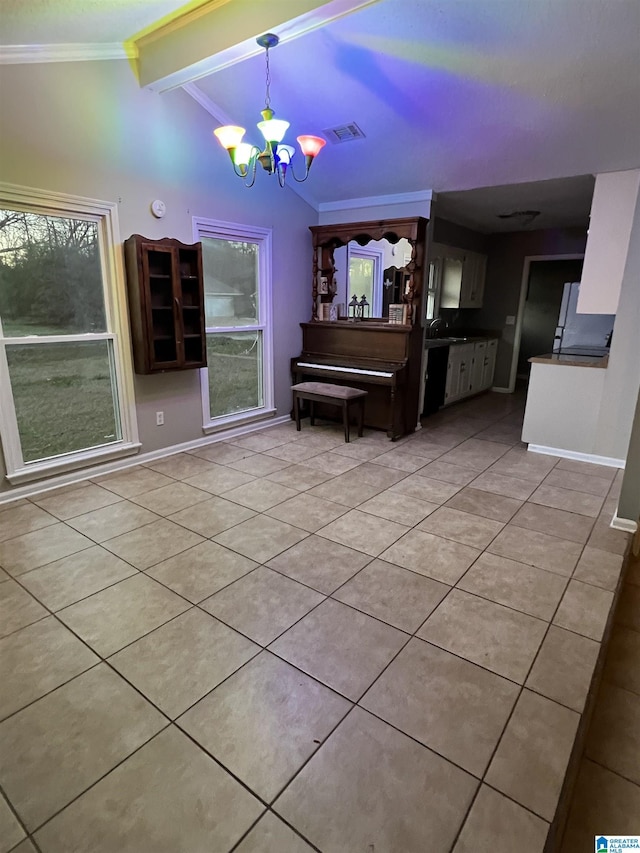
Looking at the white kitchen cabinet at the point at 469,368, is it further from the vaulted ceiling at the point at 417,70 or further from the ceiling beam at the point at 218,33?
the ceiling beam at the point at 218,33

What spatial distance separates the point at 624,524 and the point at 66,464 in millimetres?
3785

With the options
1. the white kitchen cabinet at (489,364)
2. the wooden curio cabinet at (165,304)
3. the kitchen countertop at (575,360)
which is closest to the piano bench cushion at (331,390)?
the wooden curio cabinet at (165,304)

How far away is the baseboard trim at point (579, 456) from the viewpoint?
392 cm

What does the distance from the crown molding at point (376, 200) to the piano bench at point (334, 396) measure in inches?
74.9

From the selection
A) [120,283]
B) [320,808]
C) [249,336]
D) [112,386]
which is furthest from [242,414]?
[320,808]

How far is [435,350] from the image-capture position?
5.38 metres

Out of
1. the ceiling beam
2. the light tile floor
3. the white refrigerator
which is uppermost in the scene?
the ceiling beam

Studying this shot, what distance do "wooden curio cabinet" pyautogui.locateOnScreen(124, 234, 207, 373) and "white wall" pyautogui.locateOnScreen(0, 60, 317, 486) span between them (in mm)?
200

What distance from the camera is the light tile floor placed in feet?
4.09

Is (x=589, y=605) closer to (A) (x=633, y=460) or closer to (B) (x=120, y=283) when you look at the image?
(A) (x=633, y=460)

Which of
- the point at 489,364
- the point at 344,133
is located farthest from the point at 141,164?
the point at 489,364

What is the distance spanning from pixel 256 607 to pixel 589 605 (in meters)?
1.52

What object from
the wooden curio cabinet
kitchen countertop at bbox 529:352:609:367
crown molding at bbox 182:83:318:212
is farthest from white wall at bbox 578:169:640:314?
the wooden curio cabinet

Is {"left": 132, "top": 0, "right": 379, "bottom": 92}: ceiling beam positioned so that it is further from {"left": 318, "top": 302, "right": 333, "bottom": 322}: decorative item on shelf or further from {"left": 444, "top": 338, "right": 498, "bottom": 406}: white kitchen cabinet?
{"left": 444, "top": 338, "right": 498, "bottom": 406}: white kitchen cabinet
